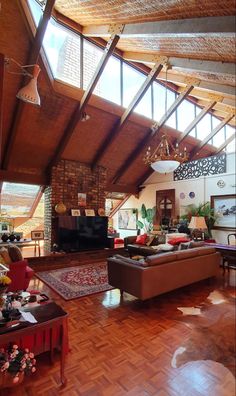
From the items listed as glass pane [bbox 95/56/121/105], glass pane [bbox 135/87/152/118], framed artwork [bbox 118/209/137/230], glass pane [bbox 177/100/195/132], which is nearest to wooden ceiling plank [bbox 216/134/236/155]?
glass pane [bbox 177/100/195/132]

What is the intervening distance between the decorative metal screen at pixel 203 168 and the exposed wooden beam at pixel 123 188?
2042 millimetres

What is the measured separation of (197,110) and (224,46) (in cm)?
668

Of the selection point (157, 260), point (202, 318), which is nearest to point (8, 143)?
point (157, 260)

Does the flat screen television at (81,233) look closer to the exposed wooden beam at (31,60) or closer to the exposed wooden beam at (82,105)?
the exposed wooden beam at (82,105)

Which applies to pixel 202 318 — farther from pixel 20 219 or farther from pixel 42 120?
pixel 20 219

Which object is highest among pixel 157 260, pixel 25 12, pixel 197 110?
pixel 197 110

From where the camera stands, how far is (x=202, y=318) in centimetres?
317

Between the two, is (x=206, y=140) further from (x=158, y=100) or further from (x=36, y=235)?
(x=36, y=235)

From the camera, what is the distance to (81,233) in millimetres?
7168

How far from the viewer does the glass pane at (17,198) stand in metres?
7.52

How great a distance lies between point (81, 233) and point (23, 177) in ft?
8.25

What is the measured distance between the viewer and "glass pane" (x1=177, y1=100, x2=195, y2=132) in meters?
8.50

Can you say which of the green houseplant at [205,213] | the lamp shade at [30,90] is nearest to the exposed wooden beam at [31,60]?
the lamp shade at [30,90]

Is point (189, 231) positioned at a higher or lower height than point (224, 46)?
lower
